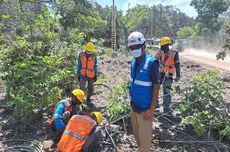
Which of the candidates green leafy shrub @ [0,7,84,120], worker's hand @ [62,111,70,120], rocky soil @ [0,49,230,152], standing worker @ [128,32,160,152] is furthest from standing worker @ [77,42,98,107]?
standing worker @ [128,32,160,152]

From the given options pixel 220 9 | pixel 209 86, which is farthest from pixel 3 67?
pixel 220 9

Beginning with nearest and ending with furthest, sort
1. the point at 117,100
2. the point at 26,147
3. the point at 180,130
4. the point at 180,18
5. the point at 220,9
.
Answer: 1. the point at 26,147
2. the point at 180,130
3. the point at 117,100
4. the point at 220,9
5. the point at 180,18

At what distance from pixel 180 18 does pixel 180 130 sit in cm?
8573

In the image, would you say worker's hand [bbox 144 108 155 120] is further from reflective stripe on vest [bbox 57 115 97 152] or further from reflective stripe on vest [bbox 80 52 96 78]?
Result: reflective stripe on vest [bbox 80 52 96 78]

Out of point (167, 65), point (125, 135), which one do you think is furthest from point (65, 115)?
point (167, 65)

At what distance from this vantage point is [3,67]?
8945 mm

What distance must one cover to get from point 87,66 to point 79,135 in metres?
3.42

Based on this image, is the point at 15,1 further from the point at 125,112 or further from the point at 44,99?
the point at 125,112

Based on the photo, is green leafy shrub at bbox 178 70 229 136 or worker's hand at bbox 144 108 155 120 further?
green leafy shrub at bbox 178 70 229 136

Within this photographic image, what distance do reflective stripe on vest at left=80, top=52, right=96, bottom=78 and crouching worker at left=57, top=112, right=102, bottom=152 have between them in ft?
10.3

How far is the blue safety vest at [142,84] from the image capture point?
4.60 metres

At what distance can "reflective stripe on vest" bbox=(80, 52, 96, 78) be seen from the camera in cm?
836

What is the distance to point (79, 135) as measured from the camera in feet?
17.1

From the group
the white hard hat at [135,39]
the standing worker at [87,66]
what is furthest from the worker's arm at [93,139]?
the standing worker at [87,66]
